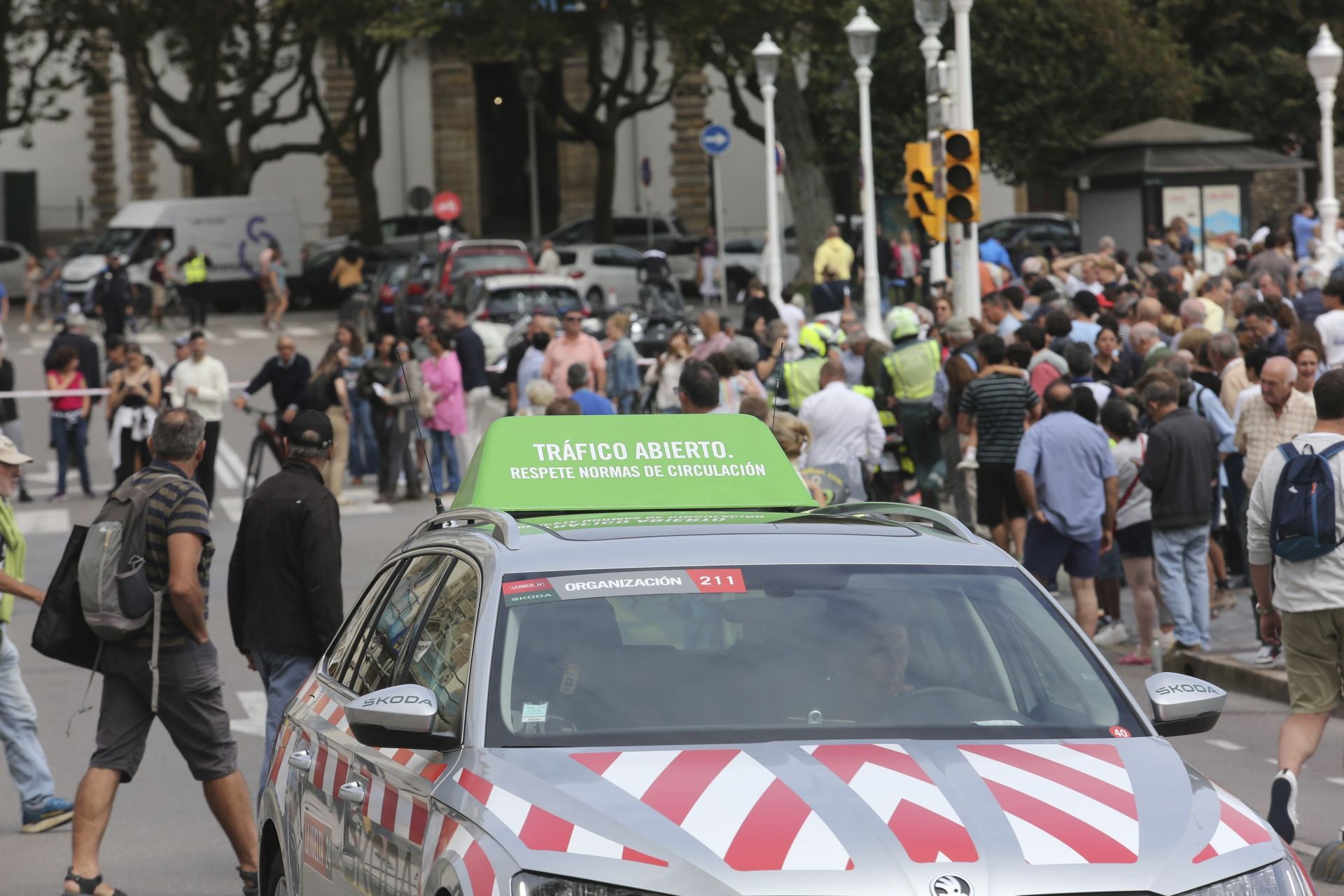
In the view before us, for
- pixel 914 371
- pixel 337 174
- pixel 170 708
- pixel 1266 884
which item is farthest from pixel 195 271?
pixel 1266 884

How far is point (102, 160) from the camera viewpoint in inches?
2282

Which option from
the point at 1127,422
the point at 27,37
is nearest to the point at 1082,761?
the point at 1127,422

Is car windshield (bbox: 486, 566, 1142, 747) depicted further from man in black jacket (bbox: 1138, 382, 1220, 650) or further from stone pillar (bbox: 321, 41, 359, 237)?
stone pillar (bbox: 321, 41, 359, 237)

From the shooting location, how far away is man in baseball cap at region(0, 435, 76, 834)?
324 inches

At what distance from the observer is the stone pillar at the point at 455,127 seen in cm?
5756

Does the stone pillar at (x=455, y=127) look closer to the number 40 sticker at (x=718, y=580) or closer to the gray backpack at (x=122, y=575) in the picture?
the gray backpack at (x=122, y=575)

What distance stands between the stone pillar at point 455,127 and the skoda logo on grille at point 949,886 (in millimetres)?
54583

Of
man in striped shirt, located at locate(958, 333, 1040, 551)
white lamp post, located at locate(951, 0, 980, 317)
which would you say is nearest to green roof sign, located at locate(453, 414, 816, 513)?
man in striped shirt, located at locate(958, 333, 1040, 551)

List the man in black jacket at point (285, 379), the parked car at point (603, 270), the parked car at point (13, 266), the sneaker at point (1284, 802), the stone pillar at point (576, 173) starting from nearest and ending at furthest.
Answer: the sneaker at point (1284, 802) < the man in black jacket at point (285, 379) < the parked car at point (603, 270) < the parked car at point (13, 266) < the stone pillar at point (576, 173)

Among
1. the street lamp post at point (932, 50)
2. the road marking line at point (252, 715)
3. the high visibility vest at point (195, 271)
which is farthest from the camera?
the high visibility vest at point (195, 271)

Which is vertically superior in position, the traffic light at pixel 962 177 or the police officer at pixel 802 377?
the traffic light at pixel 962 177

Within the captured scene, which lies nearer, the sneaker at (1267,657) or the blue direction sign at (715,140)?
the sneaker at (1267,657)

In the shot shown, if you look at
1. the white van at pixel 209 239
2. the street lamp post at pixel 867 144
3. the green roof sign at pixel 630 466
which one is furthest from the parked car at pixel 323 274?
the green roof sign at pixel 630 466

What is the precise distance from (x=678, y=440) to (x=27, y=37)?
48643 mm
